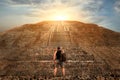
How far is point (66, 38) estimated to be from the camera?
31156 millimetres

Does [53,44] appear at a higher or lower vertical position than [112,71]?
higher

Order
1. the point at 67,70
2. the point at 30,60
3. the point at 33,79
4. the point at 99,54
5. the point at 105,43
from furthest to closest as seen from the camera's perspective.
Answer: the point at 105,43 < the point at 99,54 < the point at 30,60 < the point at 67,70 < the point at 33,79

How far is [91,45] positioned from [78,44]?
1.63 m

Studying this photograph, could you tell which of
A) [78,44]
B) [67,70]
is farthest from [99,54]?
[67,70]

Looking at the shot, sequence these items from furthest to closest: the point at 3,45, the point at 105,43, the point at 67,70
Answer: the point at 105,43 → the point at 3,45 → the point at 67,70

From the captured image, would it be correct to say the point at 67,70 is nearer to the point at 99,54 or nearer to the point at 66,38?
the point at 99,54

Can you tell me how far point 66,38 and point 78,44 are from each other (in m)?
3.77

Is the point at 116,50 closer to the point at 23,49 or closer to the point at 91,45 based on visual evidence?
the point at 91,45

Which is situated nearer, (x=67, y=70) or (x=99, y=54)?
(x=67, y=70)

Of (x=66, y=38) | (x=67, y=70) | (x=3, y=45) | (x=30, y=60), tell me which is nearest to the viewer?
(x=67, y=70)

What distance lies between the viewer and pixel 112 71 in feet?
56.8

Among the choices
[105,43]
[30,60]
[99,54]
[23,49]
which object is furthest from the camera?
[105,43]

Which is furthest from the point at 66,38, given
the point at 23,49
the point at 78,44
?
the point at 23,49

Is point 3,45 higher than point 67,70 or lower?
higher
